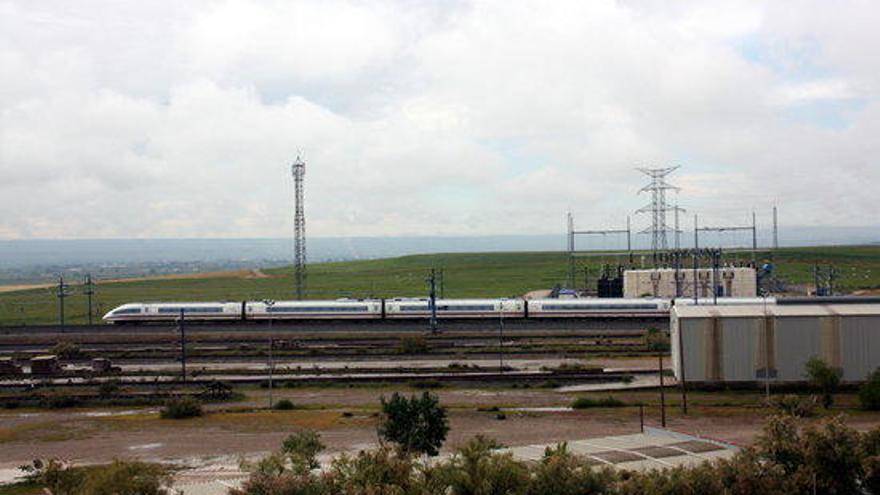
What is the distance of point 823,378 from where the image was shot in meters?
44.1

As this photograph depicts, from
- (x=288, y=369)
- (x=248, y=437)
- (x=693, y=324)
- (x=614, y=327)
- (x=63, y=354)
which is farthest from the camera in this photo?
(x=614, y=327)

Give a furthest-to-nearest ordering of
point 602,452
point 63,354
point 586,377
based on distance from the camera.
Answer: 1. point 63,354
2. point 586,377
3. point 602,452

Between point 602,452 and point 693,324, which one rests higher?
point 693,324

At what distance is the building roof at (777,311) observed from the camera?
4812 cm

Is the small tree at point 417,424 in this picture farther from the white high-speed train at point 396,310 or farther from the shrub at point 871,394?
the white high-speed train at point 396,310

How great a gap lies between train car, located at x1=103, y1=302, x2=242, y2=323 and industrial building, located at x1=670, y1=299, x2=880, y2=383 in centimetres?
5098

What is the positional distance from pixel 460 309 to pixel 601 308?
13.7m

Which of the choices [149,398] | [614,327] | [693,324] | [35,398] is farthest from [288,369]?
[614,327]

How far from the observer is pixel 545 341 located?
71.8 m

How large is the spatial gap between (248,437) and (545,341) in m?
37.9

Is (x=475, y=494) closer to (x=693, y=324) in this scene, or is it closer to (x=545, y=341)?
(x=693, y=324)

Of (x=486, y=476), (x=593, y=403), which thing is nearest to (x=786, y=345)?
(x=593, y=403)

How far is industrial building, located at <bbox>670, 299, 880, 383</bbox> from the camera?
47594 mm

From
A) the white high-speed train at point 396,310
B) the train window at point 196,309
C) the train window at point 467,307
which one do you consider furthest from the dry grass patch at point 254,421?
the train window at point 196,309
